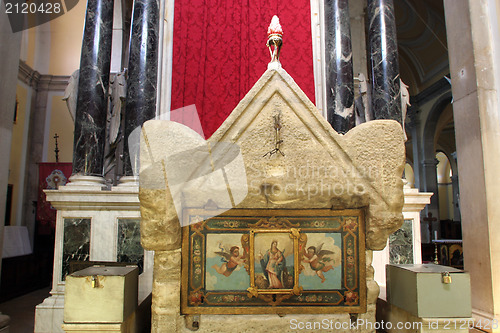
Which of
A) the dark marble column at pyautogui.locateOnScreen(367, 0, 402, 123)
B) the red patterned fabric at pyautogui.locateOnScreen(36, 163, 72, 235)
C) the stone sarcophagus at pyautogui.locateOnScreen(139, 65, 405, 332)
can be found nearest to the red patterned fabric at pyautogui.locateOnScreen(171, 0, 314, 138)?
the dark marble column at pyautogui.locateOnScreen(367, 0, 402, 123)

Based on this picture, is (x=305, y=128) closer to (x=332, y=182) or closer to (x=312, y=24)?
(x=332, y=182)

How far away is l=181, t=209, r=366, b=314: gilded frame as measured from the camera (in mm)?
2123

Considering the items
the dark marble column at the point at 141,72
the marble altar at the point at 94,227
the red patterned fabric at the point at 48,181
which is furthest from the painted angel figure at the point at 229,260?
the red patterned fabric at the point at 48,181

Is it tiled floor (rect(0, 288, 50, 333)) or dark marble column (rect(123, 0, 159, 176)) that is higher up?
dark marble column (rect(123, 0, 159, 176))

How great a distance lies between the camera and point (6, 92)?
3.72 m

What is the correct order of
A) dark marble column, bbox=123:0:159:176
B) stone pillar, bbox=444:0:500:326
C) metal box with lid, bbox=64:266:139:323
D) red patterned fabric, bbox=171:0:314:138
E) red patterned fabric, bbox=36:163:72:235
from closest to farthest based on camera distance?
1. metal box with lid, bbox=64:266:139:323
2. stone pillar, bbox=444:0:500:326
3. dark marble column, bbox=123:0:159:176
4. red patterned fabric, bbox=171:0:314:138
5. red patterned fabric, bbox=36:163:72:235

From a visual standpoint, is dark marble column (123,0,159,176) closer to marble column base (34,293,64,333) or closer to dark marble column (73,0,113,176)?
dark marble column (73,0,113,176)

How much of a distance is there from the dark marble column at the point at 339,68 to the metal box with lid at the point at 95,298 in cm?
342

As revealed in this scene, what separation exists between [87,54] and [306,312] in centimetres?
408

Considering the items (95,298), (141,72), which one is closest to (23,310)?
(141,72)

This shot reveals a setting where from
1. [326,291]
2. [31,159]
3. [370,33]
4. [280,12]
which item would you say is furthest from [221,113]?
[31,159]

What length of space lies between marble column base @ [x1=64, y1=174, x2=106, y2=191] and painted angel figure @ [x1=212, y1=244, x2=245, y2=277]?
8.08 ft

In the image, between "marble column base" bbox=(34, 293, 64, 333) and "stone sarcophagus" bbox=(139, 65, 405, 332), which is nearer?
"stone sarcophagus" bbox=(139, 65, 405, 332)

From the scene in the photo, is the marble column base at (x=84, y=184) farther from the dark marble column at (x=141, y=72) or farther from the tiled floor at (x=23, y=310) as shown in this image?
the tiled floor at (x=23, y=310)
